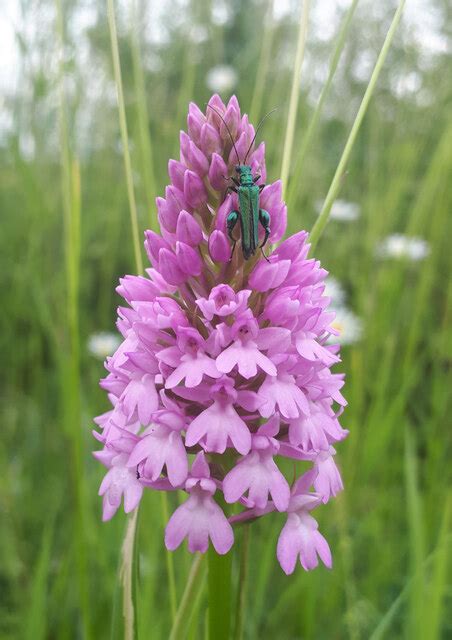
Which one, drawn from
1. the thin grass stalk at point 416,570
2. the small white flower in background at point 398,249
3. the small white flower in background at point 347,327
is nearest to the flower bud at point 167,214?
the thin grass stalk at point 416,570

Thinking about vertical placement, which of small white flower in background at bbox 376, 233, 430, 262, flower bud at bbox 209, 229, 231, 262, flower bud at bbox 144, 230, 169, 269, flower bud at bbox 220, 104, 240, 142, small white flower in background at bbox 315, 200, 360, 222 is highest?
small white flower in background at bbox 315, 200, 360, 222

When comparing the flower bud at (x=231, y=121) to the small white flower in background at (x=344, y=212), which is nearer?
the flower bud at (x=231, y=121)

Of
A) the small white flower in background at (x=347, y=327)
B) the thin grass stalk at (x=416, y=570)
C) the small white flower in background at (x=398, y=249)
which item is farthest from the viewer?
the small white flower in background at (x=398, y=249)

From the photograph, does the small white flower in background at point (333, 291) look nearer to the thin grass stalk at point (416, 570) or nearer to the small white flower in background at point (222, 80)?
the thin grass stalk at point (416, 570)

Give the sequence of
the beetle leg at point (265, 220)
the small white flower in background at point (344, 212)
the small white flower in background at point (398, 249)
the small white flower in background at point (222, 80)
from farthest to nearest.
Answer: the small white flower in background at point (222, 80) < the small white flower in background at point (344, 212) < the small white flower in background at point (398, 249) < the beetle leg at point (265, 220)

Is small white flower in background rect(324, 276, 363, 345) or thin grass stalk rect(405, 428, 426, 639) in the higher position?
small white flower in background rect(324, 276, 363, 345)

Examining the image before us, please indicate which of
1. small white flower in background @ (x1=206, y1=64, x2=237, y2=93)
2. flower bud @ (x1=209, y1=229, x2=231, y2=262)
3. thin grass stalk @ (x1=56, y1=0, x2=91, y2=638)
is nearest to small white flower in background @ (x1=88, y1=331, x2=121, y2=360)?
thin grass stalk @ (x1=56, y1=0, x2=91, y2=638)

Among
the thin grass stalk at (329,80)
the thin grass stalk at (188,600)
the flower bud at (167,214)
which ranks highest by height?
the thin grass stalk at (329,80)

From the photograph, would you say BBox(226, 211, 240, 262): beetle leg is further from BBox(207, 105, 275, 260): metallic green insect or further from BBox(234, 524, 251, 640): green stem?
BBox(234, 524, 251, 640): green stem
